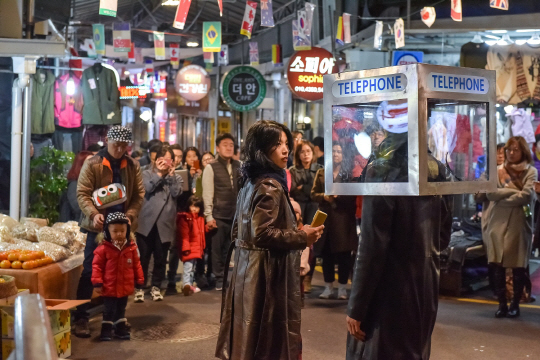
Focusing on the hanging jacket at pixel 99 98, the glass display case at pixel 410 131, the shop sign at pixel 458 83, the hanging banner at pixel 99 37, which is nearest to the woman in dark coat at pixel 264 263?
the glass display case at pixel 410 131

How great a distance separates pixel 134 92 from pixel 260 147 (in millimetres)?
18344

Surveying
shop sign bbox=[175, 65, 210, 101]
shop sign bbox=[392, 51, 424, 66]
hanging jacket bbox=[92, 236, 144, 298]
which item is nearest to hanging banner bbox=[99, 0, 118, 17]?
hanging jacket bbox=[92, 236, 144, 298]

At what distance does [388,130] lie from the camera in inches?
125

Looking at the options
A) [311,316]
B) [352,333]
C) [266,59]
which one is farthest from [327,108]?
[266,59]

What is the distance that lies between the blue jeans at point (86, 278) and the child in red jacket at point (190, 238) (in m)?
2.14

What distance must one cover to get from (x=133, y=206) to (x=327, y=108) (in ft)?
13.9

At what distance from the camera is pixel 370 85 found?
3.20 meters

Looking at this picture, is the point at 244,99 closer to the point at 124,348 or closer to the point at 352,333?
the point at 124,348

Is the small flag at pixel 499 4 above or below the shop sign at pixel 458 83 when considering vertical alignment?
above

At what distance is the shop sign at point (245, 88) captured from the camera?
50.1ft

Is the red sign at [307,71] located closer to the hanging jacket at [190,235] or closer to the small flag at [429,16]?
the small flag at [429,16]

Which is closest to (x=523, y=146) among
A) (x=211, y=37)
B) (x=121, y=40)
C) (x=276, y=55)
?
(x=211, y=37)

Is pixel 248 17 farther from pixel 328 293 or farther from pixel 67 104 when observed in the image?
pixel 328 293

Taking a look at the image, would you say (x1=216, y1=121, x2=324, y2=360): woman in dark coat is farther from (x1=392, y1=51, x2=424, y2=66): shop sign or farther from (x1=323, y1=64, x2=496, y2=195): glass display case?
(x1=392, y1=51, x2=424, y2=66): shop sign
